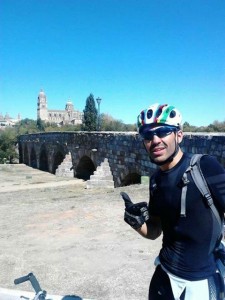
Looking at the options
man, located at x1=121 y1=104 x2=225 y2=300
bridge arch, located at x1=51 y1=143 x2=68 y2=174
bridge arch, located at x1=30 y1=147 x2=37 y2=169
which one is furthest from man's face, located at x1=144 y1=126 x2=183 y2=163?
bridge arch, located at x1=30 y1=147 x2=37 y2=169

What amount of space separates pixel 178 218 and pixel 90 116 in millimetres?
51911

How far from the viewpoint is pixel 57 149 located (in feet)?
77.1

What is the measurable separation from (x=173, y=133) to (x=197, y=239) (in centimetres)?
61

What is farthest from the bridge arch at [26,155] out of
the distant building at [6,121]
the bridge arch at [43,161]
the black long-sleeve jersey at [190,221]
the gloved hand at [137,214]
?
the distant building at [6,121]

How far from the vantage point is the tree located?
166 feet

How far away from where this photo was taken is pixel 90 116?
174ft

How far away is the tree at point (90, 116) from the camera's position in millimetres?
50725

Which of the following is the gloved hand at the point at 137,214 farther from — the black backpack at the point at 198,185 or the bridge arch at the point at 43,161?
the bridge arch at the point at 43,161

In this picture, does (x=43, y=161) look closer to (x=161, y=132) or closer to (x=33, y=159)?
(x=33, y=159)

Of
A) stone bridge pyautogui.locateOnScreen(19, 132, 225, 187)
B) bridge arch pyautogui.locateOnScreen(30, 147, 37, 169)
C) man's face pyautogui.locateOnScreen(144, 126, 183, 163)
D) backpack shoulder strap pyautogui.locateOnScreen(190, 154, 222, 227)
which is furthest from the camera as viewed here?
bridge arch pyautogui.locateOnScreen(30, 147, 37, 169)

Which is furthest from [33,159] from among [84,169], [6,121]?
[6,121]

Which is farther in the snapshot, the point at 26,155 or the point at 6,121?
the point at 6,121

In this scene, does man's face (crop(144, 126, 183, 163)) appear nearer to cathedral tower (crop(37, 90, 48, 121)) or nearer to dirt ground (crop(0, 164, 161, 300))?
dirt ground (crop(0, 164, 161, 300))

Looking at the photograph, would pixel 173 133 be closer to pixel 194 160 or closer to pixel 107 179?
pixel 194 160
